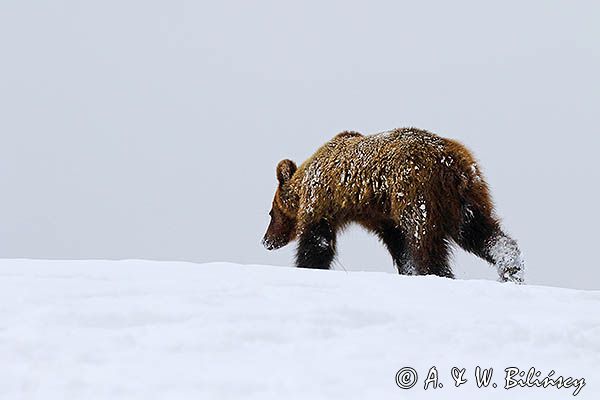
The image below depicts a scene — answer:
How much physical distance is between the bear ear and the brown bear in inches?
50.4

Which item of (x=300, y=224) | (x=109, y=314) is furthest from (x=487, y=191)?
(x=109, y=314)

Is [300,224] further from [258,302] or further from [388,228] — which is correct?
[258,302]

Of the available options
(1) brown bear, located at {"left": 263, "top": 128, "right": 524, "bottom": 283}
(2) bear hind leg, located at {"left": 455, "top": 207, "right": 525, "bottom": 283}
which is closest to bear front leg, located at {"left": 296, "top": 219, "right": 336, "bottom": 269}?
(1) brown bear, located at {"left": 263, "top": 128, "right": 524, "bottom": 283}

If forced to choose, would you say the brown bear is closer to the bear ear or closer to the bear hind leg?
the bear hind leg

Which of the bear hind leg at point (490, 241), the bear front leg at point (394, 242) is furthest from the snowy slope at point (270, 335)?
the bear front leg at point (394, 242)

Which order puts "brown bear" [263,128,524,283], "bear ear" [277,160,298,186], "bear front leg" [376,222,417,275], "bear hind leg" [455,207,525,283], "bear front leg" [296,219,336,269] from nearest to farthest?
"brown bear" [263,128,524,283]
"bear hind leg" [455,207,525,283]
"bear front leg" [376,222,417,275]
"bear front leg" [296,219,336,269]
"bear ear" [277,160,298,186]

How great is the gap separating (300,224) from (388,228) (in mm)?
1095

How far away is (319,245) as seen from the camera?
1096 centimetres

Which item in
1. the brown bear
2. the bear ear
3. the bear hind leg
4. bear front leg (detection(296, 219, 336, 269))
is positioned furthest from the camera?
the bear ear

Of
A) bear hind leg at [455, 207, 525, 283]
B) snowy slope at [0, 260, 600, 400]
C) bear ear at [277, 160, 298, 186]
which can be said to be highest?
bear ear at [277, 160, 298, 186]

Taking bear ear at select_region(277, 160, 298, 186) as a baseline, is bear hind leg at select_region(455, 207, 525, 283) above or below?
below

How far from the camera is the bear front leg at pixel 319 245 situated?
1093 cm

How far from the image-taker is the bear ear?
1279cm

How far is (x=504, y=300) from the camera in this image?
17.9 ft
